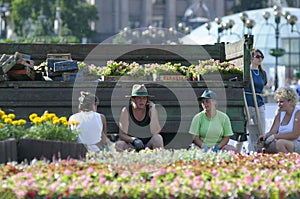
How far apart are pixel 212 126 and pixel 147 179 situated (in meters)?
4.47

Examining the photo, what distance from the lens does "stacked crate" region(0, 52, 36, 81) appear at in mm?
12781

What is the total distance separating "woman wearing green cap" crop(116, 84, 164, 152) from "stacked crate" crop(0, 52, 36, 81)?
1211 millimetres

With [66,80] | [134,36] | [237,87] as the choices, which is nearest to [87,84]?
[66,80]

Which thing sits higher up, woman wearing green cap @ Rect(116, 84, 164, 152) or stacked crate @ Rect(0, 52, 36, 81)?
stacked crate @ Rect(0, 52, 36, 81)

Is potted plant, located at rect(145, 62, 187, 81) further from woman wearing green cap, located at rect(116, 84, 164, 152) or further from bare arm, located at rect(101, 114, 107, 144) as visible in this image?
bare arm, located at rect(101, 114, 107, 144)

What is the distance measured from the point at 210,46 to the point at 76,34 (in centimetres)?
9503

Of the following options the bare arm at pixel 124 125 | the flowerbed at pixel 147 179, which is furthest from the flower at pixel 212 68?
the flowerbed at pixel 147 179

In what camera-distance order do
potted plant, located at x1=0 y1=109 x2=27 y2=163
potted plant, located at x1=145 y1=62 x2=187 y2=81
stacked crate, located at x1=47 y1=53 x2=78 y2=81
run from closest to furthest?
potted plant, located at x1=0 y1=109 x2=27 y2=163
stacked crate, located at x1=47 y1=53 x2=78 y2=81
potted plant, located at x1=145 y1=62 x2=187 y2=81

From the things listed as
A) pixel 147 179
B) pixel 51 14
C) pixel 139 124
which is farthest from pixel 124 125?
pixel 51 14

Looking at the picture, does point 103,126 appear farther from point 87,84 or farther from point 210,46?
point 210,46

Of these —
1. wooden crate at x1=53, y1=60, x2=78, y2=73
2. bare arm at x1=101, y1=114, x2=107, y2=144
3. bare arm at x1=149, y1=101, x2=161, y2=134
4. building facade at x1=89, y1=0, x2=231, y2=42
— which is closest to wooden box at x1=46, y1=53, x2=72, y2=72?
wooden crate at x1=53, y1=60, x2=78, y2=73

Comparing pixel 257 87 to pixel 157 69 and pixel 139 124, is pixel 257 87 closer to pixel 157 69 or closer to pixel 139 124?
pixel 157 69

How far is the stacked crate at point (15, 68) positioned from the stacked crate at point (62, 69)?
1.23ft

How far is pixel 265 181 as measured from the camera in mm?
8477
